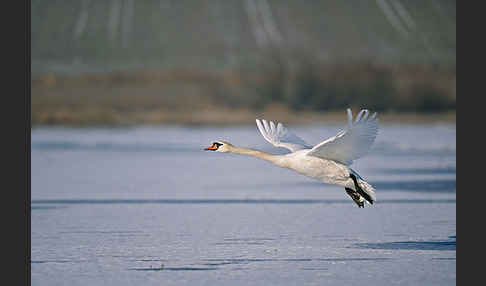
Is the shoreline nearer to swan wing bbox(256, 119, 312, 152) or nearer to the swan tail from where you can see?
swan wing bbox(256, 119, 312, 152)

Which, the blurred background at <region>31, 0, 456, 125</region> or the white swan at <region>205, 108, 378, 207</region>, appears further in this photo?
the blurred background at <region>31, 0, 456, 125</region>

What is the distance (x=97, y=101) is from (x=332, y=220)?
1804 inches

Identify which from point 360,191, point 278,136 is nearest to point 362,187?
point 360,191

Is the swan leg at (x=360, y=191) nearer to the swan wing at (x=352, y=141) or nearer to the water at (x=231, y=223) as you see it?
the swan wing at (x=352, y=141)

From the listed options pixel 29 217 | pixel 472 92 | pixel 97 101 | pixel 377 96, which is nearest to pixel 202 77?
pixel 97 101

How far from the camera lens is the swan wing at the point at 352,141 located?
8.83 meters

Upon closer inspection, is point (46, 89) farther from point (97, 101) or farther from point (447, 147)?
point (447, 147)

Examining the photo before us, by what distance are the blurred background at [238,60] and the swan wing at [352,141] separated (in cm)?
2457

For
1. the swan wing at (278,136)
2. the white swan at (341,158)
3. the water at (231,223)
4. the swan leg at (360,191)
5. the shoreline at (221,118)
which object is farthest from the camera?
the shoreline at (221,118)

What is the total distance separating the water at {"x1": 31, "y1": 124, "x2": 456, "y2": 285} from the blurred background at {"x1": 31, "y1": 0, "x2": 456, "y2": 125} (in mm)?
17540

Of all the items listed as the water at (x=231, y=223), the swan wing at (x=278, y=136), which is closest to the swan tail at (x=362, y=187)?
the water at (x=231, y=223)

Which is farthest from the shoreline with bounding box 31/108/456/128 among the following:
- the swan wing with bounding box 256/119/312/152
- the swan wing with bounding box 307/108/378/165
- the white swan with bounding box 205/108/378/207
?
the swan wing with bounding box 307/108/378/165

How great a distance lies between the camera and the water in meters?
7.79

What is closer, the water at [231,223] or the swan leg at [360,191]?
the water at [231,223]
